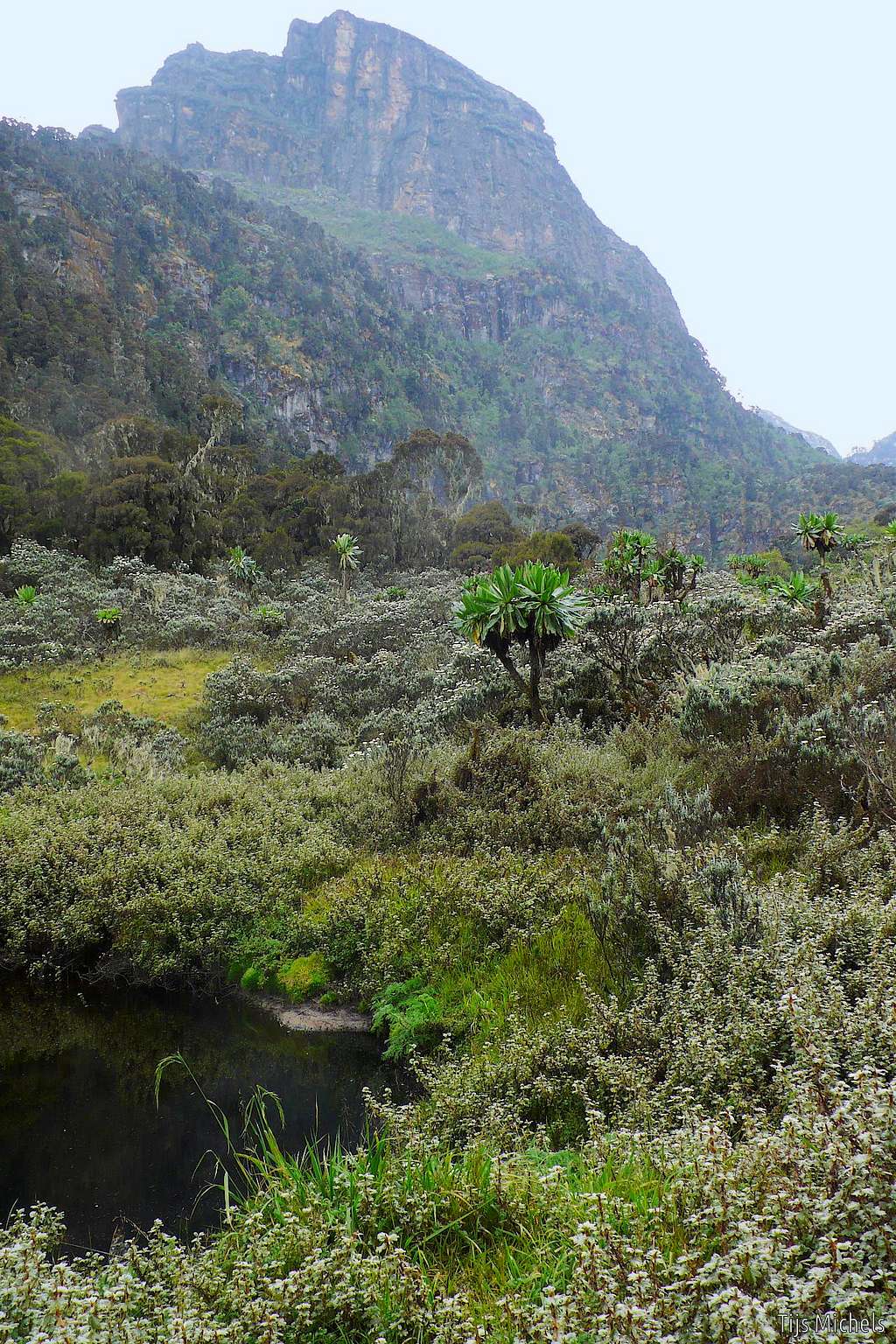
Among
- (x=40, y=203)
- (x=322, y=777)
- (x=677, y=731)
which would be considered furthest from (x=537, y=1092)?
(x=40, y=203)

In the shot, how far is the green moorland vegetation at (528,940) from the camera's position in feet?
7.82

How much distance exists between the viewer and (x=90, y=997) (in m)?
7.75

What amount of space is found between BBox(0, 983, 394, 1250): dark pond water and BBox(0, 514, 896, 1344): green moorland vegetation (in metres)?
0.36

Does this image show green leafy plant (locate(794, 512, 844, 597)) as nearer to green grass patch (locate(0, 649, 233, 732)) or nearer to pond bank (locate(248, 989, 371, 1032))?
green grass patch (locate(0, 649, 233, 732))

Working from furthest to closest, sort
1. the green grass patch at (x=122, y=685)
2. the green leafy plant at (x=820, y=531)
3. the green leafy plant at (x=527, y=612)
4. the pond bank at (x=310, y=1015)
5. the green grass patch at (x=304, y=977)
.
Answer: the green leafy plant at (x=820, y=531) → the green grass patch at (x=122, y=685) → the green leafy plant at (x=527, y=612) → the green grass patch at (x=304, y=977) → the pond bank at (x=310, y=1015)

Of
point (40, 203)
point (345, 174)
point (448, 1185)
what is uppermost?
point (345, 174)

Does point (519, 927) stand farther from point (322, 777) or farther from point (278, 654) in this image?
point (278, 654)

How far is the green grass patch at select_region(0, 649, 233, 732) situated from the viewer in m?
18.0

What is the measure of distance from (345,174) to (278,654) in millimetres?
221629

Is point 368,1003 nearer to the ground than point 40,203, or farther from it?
nearer to the ground

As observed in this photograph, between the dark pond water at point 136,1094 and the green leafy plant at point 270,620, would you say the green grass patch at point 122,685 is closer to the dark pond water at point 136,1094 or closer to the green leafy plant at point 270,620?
the green leafy plant at point 270,620

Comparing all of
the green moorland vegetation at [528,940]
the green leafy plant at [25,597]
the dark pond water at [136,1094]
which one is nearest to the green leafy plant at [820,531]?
the green moorland vegetation at [528,940]

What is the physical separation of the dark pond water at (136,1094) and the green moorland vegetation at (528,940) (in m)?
0.36

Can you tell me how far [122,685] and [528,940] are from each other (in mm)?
16532
